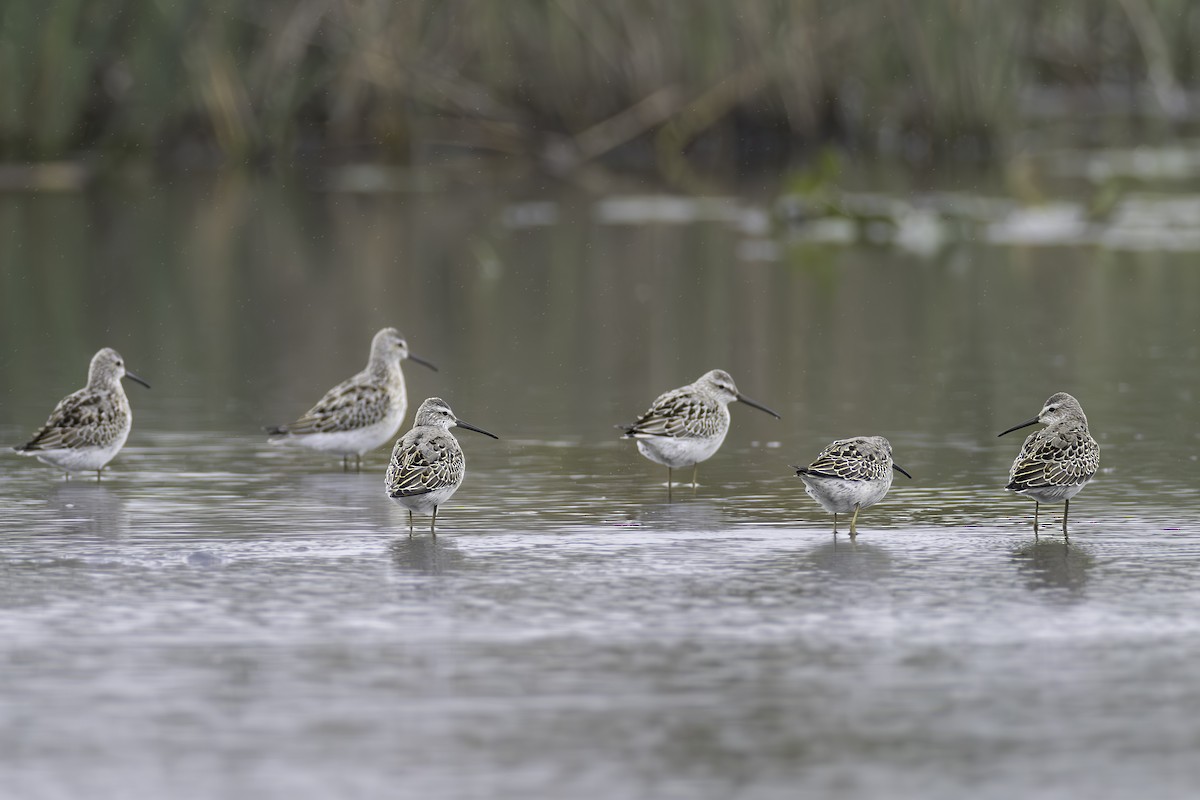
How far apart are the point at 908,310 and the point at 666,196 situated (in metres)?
14.0

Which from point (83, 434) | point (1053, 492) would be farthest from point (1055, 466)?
point (83, 434)

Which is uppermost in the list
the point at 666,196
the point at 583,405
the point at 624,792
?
the point at 666,196

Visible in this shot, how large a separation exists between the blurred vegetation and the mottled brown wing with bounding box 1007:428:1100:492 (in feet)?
85.1

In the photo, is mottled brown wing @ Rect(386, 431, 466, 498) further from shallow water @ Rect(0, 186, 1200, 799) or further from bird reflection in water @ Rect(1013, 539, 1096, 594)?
bird reflection in water @ Rect(1013, 539, 1096, 594)

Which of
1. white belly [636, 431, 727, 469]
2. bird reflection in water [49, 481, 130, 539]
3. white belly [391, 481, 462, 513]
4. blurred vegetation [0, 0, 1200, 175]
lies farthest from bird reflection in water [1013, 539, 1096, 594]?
blurred vegetation [0, 0, 1200, 175]

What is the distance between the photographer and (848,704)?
805 cm

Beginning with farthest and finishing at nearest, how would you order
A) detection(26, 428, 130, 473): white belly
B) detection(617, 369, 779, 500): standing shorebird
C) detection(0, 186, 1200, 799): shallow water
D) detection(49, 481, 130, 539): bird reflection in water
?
detection(26, 428, 130, 473): white belly < detection(617, 369, 779, 500): standing shorebird < detection(49, 481, 130, 539): bird reflection in water < detection(0, 186, 1200, 799): shallow water

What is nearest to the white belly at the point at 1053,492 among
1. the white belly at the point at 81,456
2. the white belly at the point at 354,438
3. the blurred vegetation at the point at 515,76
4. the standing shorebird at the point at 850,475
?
the standing shorebird at the point at 850,475

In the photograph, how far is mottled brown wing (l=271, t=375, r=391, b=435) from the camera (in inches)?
555

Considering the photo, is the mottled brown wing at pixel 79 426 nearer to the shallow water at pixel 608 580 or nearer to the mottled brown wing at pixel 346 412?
the shallow water at pixel 608 580

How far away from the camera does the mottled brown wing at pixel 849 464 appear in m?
11.3

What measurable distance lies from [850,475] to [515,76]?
3080cm

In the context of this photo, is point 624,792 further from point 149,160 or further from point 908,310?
point 149,160

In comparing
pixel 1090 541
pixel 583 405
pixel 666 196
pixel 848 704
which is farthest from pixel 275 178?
pixel 848 704
